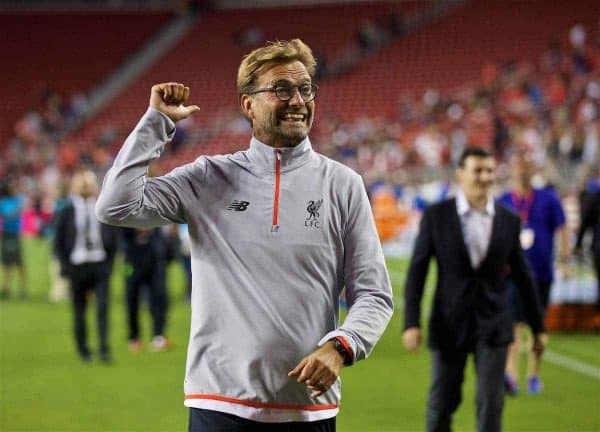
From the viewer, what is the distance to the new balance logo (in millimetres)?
3445

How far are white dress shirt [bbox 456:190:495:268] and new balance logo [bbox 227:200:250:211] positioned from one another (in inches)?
115

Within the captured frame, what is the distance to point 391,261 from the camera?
22906 millimetres

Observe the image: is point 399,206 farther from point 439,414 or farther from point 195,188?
point 195,188

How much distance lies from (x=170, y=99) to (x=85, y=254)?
7.95 metres

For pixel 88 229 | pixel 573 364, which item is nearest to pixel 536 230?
pixel 573 364

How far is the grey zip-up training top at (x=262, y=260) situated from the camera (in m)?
3.37

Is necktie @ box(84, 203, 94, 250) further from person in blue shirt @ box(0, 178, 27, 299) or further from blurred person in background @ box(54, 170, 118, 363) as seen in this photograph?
person in blue shirt @ box(0, 178, 27, 299)

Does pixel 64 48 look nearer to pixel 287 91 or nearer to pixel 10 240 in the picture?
pixel 10 240

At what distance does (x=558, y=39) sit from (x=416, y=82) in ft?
17.1

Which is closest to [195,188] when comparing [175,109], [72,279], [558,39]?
[175,109]

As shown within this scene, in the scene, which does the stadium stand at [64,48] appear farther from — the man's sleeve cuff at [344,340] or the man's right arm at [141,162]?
the man's sleeve cuff at [344,340]

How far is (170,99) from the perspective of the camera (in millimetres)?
3322

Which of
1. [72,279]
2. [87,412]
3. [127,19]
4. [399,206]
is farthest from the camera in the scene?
[127,19]

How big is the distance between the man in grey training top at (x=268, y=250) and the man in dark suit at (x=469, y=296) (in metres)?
2.56
